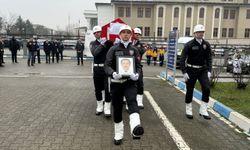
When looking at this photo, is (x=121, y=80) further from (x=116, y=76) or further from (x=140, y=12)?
(x=140, y=12)

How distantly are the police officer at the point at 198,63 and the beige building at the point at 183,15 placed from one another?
55.8 metres

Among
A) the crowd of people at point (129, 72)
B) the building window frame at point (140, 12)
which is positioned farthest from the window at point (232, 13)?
the crowd of people at point (129, 72)

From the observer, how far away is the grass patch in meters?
7.16

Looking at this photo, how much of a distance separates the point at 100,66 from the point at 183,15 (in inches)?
2306

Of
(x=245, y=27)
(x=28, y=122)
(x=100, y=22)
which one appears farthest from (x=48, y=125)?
(x=245, y=27)

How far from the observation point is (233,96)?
8719 mm

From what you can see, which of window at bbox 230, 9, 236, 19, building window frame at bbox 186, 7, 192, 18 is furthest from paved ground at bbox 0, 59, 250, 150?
window at bbox 230, 9, 236, 19

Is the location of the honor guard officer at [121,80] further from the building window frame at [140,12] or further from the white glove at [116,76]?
the building window frame at [140,12]

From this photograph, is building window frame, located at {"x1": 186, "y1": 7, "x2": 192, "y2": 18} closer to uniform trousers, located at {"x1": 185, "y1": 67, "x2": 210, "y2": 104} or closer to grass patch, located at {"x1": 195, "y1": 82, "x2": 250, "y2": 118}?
grass patch, located at {"x1": 195, "y1": 82, "x2": 250, "y2": 118}

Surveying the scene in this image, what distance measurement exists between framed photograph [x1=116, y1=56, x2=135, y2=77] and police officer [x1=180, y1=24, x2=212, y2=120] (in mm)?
2210

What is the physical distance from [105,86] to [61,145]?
2106 mm

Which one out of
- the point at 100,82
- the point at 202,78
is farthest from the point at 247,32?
the point at 100,82

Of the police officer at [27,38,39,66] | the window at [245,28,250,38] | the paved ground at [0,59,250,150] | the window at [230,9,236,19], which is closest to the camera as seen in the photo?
the paved ground at [0,59,250,150]

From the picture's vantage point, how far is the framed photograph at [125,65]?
452cm
